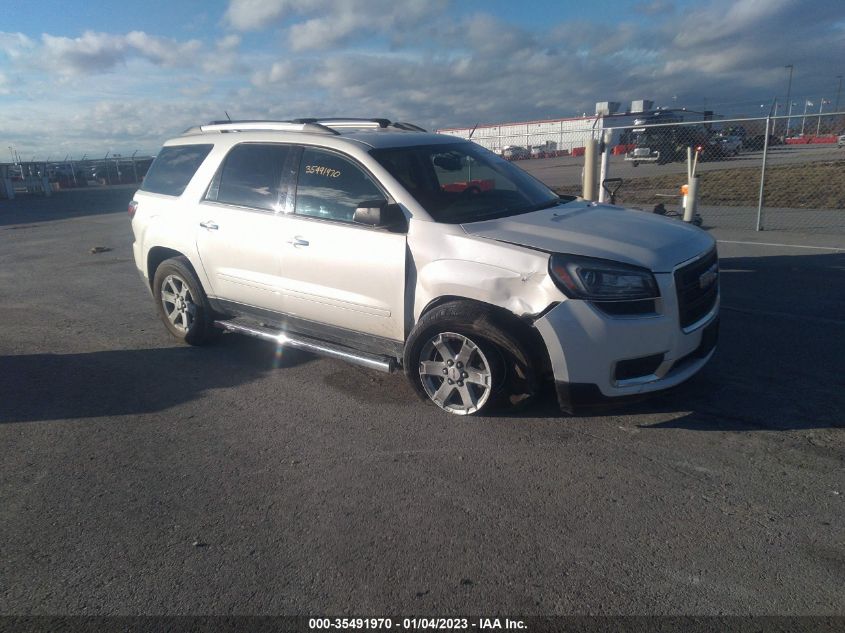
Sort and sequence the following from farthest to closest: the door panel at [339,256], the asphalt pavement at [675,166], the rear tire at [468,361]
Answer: the asphalt pavement at [675,166] < the door panel at [339,256] < the rear tire at [468,361]

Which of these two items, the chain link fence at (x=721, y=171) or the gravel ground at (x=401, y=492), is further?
the chain link fence at (x=721, y=171)

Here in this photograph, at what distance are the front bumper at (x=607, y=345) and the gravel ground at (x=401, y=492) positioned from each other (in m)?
0.37

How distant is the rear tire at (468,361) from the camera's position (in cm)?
406

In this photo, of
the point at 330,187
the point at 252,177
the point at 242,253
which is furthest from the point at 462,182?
the point at 242,253

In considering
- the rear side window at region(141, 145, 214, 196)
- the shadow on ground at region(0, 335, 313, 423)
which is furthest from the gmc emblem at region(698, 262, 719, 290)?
the rear side window at region(141, 145, 214, 196)

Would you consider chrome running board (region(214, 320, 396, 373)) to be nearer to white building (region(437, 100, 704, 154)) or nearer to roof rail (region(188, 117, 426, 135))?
roof rail (region(188, 117, 426, 135))

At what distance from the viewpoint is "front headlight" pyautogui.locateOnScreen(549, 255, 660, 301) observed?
3.83m

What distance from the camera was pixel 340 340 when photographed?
16.6ft

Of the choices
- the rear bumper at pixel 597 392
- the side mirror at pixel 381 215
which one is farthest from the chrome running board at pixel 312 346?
the rear bumper at pixel 597 392

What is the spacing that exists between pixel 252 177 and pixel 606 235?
2954 millimetres

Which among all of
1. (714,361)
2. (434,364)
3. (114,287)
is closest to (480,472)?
(434,364)

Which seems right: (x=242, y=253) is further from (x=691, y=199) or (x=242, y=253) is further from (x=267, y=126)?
(x=691, y=199)

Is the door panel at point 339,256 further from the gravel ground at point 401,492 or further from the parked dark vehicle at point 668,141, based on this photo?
the parked dark vehicle at point 668,141

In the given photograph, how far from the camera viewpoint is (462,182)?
205 inches
